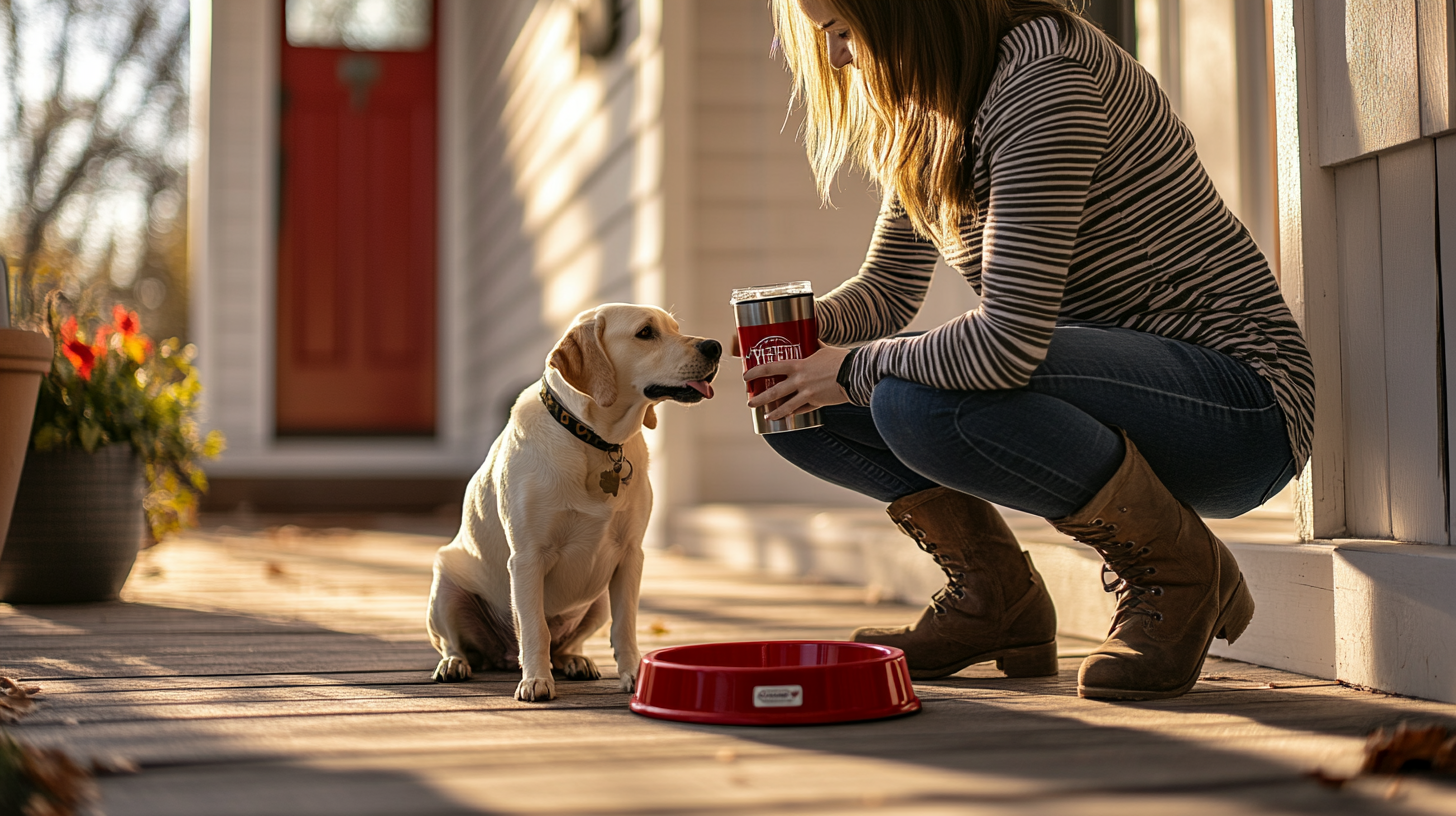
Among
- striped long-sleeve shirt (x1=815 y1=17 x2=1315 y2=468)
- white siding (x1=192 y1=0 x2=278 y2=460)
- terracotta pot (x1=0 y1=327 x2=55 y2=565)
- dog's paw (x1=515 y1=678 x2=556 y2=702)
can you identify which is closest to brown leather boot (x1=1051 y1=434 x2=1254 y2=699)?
striped long-sleeve shirt (x1=815 y1=17 x2=1315 y2=468)

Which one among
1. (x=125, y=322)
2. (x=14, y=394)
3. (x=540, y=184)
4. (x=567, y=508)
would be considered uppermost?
(x=540, y=184)

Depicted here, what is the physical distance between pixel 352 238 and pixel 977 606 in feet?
23.4

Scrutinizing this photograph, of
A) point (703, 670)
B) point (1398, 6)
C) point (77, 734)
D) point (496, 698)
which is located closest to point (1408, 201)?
point (1398, 6)

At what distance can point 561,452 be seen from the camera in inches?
76.8

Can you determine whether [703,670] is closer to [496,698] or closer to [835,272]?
[496,698]

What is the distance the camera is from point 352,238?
328 inches

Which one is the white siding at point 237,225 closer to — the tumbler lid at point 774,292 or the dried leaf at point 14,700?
the dried leaf at point 14,700

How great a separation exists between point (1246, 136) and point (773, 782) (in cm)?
230

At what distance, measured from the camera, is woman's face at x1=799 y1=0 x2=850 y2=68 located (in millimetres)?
1818

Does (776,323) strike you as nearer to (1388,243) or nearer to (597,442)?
(597,442)

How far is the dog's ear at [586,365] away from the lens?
197 cm

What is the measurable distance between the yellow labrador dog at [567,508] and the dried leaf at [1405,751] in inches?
40.7

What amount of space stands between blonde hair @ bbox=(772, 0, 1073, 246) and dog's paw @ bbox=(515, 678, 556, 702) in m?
0.89

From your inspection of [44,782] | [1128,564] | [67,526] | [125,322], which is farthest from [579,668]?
[125,322]
